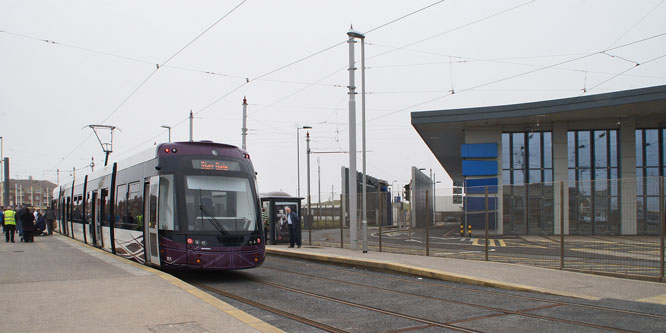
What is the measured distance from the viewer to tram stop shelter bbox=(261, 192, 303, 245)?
2291 centimetres

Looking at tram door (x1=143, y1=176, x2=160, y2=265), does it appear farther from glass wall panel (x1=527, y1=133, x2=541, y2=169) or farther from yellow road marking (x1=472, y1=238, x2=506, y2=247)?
glass wall panel (x1=527, y1=133, x2=541, y2=169)

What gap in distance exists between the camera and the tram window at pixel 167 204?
456 inches

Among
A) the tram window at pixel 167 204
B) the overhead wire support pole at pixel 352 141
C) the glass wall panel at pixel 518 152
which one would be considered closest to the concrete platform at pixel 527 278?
the overhead wire support pole at pixel 352 141

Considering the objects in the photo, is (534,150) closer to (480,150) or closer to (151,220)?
(480,150)

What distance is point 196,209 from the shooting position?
11.6m

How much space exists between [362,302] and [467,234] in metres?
8.39

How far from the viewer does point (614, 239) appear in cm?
1212

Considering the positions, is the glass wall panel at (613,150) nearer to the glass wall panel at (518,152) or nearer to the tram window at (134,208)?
the glass wall panel at (518,152)

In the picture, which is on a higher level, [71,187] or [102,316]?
[71,187]

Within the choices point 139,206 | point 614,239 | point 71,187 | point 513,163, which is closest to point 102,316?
point 139,206

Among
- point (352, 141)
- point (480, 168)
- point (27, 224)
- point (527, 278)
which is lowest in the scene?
point (527, 278)

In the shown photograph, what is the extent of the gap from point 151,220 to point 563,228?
31.1ft

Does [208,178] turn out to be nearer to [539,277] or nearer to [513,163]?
[539,277]

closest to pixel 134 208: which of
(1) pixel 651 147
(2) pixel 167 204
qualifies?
(2) pixel 167 204
